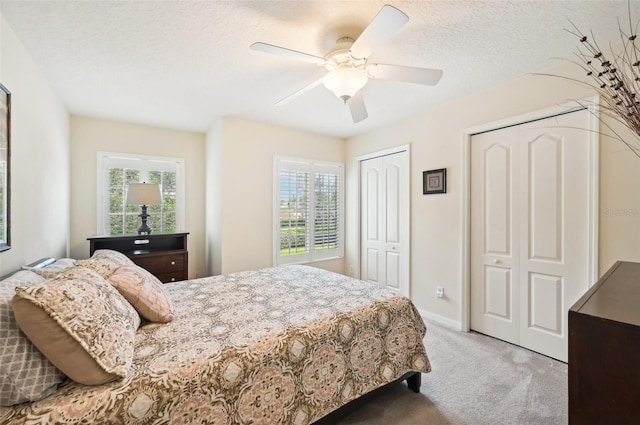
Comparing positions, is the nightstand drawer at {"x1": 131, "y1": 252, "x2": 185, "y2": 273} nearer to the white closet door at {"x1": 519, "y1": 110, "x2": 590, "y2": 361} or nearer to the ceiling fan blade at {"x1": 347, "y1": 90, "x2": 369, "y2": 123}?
the ceiling fan blade at {"x1": 347, "y1": 90, "x2": 369, "y2": 123}

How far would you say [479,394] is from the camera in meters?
2.01

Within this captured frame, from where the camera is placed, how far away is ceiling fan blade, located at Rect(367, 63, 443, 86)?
5.94ft

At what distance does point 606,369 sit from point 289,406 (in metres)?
1.27

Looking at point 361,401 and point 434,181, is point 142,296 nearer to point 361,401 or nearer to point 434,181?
point 361,401

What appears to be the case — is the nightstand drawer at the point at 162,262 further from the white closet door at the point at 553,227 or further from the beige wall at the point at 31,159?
the white closet door at the point at 553,227

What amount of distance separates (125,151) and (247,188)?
1.70 m

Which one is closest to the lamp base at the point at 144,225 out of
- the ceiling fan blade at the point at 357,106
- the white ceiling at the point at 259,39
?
the white ceiling at the point at 259,39

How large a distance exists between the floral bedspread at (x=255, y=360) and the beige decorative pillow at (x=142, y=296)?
0.19 ft

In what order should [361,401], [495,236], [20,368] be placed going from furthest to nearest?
[495,236] < [361,401] < [20,368]

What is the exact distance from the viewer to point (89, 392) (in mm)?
1038

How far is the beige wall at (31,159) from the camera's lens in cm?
181

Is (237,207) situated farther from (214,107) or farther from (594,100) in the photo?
(594,100)

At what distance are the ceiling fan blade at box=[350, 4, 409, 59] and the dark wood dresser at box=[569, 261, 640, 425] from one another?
54.9 inches

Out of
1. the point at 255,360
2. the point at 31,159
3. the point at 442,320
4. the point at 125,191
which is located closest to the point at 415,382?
the point at 255,360
